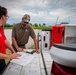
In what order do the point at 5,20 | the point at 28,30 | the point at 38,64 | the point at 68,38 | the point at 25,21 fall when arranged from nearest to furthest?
the point at 5,20, the point at 38,64, the point at 25,21, the point at 28,30, the point at 68,38

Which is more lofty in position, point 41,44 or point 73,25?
point 73,25

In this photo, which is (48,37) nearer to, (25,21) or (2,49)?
(25,21)

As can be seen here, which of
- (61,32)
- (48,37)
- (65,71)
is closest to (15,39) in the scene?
(48,37)

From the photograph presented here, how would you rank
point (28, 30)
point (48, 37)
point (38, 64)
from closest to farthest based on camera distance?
1. point (38, 64)
2. point (28, 30)
3. point (48, 37)

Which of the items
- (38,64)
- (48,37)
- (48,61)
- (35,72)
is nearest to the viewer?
(35,72)

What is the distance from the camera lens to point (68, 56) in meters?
1.40

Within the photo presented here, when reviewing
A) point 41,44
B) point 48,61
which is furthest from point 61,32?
point 48,61

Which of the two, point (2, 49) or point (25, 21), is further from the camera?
point (25, 21)

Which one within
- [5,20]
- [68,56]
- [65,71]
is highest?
[5,20]

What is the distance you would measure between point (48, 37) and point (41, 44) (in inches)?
13.7

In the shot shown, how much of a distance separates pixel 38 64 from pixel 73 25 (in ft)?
9.46

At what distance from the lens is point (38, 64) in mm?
2879

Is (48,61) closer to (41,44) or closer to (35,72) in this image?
(35,72)

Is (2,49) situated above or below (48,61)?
above
